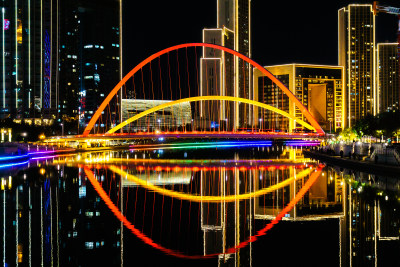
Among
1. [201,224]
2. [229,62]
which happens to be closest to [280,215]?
[201,224]

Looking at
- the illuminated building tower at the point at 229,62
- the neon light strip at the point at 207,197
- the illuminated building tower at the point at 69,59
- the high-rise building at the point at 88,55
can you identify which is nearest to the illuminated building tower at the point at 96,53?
the high-rise building at the point at 88,55

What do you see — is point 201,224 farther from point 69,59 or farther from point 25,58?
point 69,59

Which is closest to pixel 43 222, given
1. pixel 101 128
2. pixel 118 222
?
pixel 118 222

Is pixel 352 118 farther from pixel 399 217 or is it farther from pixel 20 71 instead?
pixel 399 217

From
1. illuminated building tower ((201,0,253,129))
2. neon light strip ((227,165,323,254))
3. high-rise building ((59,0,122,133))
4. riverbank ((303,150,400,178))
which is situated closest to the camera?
neon light strip ((227,165,323,254))

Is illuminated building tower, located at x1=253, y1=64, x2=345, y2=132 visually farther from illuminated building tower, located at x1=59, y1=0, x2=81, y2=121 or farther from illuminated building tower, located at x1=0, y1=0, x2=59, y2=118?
illuminated building tower, located at x1=0, y1=0, x2=59, y2=118

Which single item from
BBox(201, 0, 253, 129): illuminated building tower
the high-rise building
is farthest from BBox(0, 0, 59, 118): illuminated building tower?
BBox(201, 0, 253, 129): illuminated building tower
